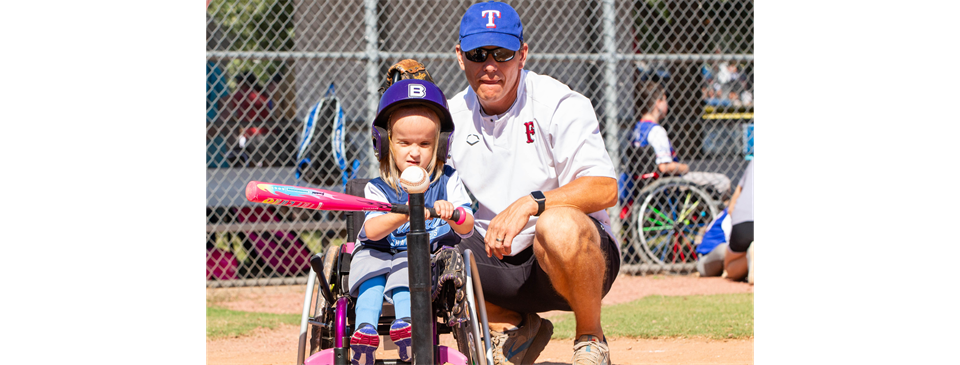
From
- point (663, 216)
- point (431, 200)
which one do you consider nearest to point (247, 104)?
point (663, 216)

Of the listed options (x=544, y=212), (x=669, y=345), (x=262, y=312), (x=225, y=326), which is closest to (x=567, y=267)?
(x=544, y=212)

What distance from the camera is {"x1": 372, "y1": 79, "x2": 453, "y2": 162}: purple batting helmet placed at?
2.40 meters

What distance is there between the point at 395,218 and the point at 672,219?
4.91 meters

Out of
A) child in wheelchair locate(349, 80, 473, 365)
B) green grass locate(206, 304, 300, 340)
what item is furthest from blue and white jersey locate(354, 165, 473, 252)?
green grass locate(206, 304, 300, 340)

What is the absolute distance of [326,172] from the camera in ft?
21.2

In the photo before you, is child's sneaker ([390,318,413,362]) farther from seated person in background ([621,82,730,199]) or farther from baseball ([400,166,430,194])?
seated person in background ([621,82,730,199])

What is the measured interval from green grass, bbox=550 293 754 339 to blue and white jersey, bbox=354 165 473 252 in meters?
2.01

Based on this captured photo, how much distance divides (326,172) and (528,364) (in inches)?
141

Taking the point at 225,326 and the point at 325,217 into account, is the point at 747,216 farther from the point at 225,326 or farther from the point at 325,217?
the point at 225,326

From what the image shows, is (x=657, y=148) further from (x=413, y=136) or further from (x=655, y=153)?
(x=413, y=136)

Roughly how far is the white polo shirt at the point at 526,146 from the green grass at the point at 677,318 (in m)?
1.52

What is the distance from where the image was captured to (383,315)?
2586mm

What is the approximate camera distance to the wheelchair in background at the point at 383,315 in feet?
7.74

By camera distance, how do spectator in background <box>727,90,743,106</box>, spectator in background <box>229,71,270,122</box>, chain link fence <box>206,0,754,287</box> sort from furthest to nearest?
1. spectator in background <box>727,90,743,106</box>
2. spectator in background <box>229,71,270,122</box>
3. chain link fence <box>206,0,754,287</box>
